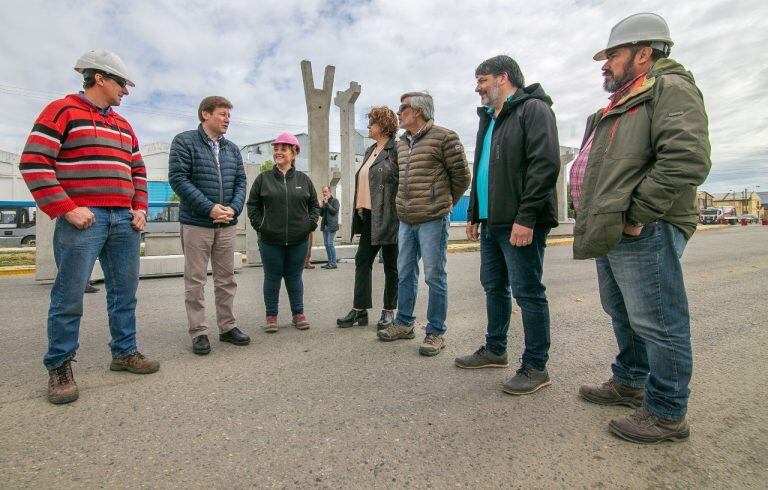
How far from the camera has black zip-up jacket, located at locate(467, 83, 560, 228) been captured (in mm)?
2619

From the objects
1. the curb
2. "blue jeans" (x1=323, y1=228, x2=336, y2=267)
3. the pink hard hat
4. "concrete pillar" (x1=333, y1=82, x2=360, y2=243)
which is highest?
"concrete pillar" (x1=333, y1=82, x2=360, y2=243)

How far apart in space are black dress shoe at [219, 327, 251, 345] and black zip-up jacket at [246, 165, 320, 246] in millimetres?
940

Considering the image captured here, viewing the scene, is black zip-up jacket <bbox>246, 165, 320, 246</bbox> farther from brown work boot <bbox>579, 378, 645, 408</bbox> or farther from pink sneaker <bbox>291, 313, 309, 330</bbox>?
brown work boot <bbox>579, 378, 645, 408</bbox>

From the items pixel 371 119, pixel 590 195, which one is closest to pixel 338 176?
pixel 371 119

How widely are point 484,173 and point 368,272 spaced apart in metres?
1.80

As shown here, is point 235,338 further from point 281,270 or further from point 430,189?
point 430,189

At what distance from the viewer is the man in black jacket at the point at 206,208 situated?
3.66 metres

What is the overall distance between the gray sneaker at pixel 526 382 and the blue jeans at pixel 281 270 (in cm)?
239

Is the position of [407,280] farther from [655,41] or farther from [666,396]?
[655,41]

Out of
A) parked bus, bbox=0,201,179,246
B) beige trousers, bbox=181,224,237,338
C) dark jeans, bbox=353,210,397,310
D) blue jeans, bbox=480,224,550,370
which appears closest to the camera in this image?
blue jeans, bbox=480,224,550,370

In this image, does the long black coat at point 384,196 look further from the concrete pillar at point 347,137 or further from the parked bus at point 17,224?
the parked bus at point 17,224

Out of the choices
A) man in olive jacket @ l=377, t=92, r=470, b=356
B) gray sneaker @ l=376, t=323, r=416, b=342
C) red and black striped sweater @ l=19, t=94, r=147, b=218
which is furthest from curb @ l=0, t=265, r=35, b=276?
man in olive jacket @ l=377, t=92, r=470, b=356

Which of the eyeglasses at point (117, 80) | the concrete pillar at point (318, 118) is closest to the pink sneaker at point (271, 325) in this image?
the eyeglasses at point (117, 80)

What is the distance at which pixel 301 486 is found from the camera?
5.85ft
